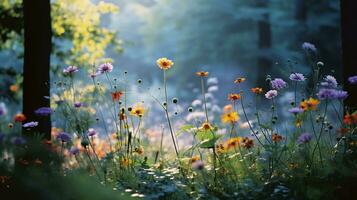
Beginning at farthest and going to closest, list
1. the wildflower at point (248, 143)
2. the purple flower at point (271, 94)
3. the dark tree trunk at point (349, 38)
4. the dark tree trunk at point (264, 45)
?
the dark tree trunk at point (264, 45), the dark tree trunk at point (349, 38), the purple flower at point (271, 94), the wildflower at point (248, 143)

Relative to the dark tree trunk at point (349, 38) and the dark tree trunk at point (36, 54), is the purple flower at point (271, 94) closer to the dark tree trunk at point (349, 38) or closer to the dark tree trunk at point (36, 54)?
the dark tree trunk at point (349, 38)

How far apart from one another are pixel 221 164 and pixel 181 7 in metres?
20.2

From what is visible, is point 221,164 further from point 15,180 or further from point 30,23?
point 30,23

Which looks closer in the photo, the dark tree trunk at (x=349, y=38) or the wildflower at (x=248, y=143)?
the wildflower at (x=248, y=143)

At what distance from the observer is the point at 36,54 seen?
5727 millimetres

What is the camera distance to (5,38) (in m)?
8.25

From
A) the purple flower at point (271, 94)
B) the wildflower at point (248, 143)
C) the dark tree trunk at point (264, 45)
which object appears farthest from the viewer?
the dark tree trunk at point (264, 45)

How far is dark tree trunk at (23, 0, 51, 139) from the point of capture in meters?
5.71

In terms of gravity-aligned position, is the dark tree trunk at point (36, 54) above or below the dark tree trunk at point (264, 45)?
below

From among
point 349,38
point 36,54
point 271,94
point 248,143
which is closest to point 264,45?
point 349,38

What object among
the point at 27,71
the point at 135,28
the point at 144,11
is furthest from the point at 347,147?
the point at 135,28

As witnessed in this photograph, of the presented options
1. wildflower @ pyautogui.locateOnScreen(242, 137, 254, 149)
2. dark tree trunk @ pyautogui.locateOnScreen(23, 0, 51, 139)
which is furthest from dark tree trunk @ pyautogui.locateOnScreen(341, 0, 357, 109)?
dark tree trunk @ pyautogui.locateOnScreen(23, 0, 51, 139)

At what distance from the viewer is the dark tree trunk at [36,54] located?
5.71 metres

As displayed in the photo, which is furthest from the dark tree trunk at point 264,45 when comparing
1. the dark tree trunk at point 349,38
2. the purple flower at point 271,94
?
the purple flower at point 271,94
